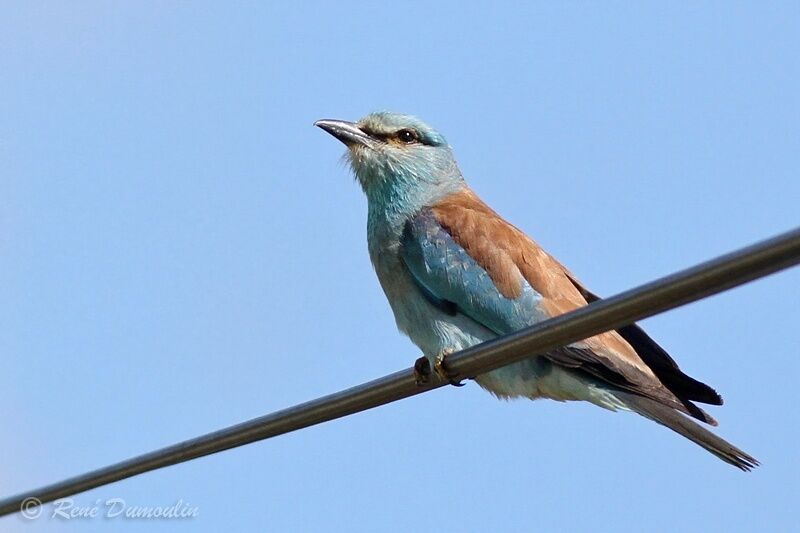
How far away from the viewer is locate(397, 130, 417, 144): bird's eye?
6.38 metres

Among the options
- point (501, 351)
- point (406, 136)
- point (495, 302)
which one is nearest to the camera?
point (501, 351)

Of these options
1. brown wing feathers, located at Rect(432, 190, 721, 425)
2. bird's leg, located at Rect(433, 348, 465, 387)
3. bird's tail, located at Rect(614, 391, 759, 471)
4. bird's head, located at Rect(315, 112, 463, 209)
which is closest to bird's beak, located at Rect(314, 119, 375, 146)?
bird's head, located at Rect(315, 112, 463, 209)

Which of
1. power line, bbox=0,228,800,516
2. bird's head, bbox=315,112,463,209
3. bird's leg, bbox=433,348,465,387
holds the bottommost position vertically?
power line, bbox=0,228,800,516

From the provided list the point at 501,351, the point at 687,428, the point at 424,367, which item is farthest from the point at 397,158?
the point at 501,351

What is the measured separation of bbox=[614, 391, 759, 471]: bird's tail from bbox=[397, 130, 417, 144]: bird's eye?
195 centimetres

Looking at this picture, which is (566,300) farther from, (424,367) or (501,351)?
(501,351)

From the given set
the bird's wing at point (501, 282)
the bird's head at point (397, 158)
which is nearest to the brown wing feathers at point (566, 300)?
the bird's wing at point (501, 282)

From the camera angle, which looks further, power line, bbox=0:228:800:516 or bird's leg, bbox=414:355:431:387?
bird's leg, bbox=414:355:431:387

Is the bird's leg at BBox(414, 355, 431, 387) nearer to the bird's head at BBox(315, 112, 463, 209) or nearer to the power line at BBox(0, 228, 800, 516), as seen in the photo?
the power line at BBox(0, 228, 800, 516)

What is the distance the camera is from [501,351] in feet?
10.0

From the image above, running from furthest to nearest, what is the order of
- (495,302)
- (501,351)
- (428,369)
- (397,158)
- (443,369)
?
(397,158) → (495,302) → (428,369) → (443,369) → (501,351)

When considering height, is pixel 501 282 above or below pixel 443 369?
above

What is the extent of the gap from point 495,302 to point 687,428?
3.28 ft

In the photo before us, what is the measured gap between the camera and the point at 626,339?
5406 mm
